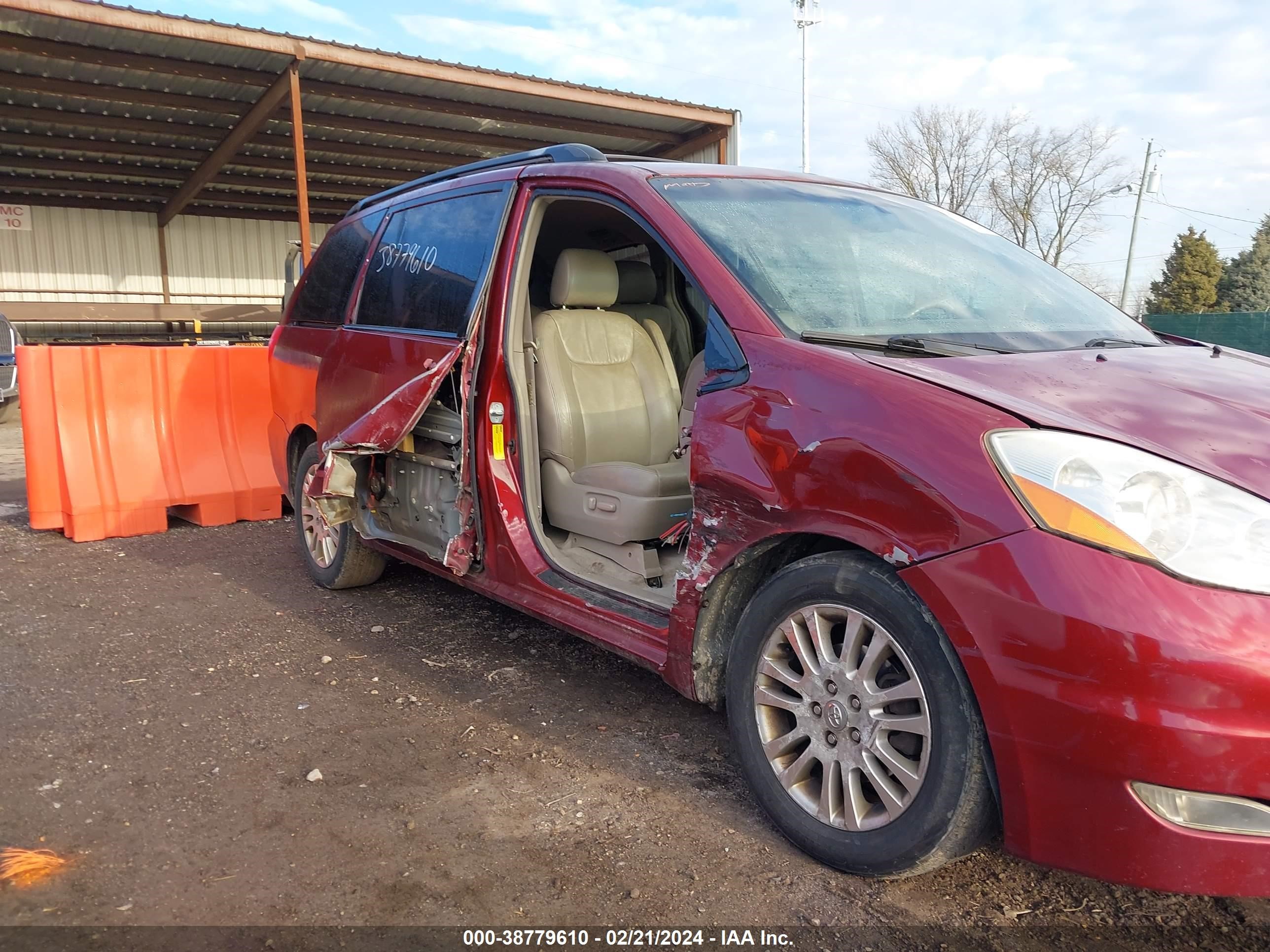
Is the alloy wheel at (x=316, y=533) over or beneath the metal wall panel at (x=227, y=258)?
beneath

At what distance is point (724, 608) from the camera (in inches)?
103

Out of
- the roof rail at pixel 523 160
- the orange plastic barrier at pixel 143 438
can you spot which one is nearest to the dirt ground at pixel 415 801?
the orange plastic barrier at pixel 143 438

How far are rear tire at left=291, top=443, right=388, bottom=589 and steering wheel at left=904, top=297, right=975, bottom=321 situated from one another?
279 centimetres

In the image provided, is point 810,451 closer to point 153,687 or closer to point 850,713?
point 850,713

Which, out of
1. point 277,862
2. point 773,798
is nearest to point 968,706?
point 773,798

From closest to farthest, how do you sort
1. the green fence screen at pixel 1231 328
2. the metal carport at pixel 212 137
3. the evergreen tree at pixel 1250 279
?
the metal carport at pixel 212 137 → the green fence screen at pixel 1231 328 → the evergreen tree at pixel 1250 279

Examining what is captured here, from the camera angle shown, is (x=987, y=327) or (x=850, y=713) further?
(x=987, y=327)

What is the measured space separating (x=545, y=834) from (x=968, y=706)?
1188 millimetres

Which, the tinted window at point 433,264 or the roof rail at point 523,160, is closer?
the roof rail at point 523,160

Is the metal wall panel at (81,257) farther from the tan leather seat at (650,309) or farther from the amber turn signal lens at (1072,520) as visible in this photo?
the amber turn signal lens at (1072,520)

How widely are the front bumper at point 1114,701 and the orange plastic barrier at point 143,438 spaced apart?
17.7 ft

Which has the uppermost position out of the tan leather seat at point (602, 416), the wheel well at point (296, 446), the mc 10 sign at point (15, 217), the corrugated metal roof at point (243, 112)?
the corrugated metal roof at point (243, 112)

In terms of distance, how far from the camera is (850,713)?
2.26 metres

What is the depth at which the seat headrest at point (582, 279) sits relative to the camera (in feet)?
12.6
